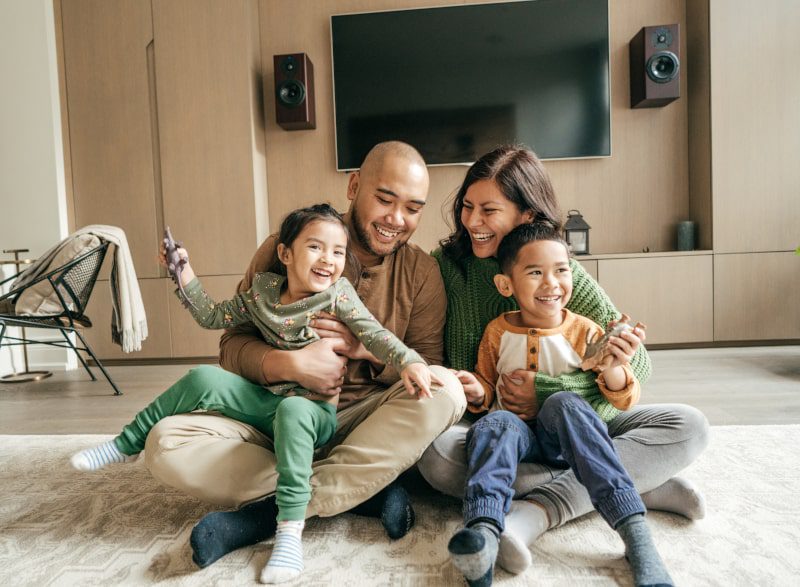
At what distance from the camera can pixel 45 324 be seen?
2785 mm

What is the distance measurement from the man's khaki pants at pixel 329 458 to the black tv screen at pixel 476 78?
290 cm

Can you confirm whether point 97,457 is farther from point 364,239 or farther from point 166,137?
point 166,137

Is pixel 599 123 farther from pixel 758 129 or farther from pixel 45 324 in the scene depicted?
pixel 45 324

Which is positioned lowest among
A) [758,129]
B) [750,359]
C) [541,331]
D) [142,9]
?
[750,359]

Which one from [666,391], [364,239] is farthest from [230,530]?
[666,391]

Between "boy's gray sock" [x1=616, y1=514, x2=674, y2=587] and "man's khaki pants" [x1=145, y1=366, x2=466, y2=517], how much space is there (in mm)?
391

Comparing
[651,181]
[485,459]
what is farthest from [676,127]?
[485,459]

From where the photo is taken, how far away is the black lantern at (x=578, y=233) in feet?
12.2

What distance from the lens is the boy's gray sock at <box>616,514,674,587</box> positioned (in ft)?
3.13

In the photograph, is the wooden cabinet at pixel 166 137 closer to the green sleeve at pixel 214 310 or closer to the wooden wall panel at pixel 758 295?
the green sleeve at pixel 214 310

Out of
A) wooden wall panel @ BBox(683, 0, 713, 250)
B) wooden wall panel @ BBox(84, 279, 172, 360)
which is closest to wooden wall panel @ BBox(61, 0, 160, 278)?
wooden wall panel @ BBox(84, 279, 172, 360)

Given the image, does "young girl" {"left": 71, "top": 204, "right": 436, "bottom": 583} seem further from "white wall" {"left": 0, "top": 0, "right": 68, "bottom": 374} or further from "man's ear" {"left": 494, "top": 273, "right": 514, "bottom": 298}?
"white wall" {"left": 0, "top": 0, "right": 68, "bottom": 374}

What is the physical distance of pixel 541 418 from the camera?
1163mm

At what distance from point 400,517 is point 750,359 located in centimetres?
283
